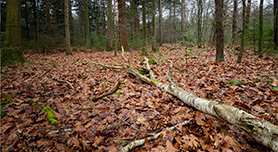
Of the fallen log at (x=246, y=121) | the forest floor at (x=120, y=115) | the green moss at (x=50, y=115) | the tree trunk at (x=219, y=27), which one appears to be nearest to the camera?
the fallen log at (x=246, y=121)

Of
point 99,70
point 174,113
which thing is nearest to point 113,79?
point 99,70

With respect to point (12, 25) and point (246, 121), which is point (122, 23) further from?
point (246, 121)

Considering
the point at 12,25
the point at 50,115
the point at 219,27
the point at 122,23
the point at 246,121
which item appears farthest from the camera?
the point at 122,23

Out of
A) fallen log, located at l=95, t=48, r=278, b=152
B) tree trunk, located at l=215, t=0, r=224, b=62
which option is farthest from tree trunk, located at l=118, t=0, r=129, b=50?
fallen log, located at l=95, t=48, r=278, b=152

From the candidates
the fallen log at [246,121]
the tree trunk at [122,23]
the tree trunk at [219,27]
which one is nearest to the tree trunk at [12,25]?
the tree trunk at [122,23]

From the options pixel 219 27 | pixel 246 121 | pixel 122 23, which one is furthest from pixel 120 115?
pixel 122 23

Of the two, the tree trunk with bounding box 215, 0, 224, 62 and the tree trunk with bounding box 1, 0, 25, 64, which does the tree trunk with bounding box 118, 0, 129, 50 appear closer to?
the tree trunk with bounding box 1, 0, 25, 64

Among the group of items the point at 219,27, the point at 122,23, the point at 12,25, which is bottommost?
the point at 219,27

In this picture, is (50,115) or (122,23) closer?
(50,115)

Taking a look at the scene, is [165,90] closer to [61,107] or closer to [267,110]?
[267,110]

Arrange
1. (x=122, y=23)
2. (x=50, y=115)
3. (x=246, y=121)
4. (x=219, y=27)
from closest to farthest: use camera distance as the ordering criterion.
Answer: (x=246, y=121)
(x=50, y=115)
(x=219, y=27)
(x=122, y=23)

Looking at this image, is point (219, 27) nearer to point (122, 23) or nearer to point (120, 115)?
point (120, 115)

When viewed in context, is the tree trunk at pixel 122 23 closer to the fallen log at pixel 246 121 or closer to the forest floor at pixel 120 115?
the forest floor at pixel 120 115

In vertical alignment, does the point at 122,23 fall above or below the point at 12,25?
above
